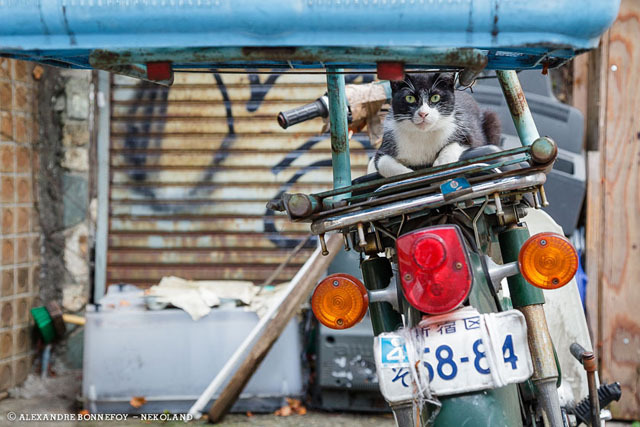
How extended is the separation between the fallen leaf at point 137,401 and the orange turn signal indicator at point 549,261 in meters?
3.03

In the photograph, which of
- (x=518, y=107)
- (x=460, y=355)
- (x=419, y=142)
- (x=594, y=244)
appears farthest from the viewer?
(x=594, y=244)

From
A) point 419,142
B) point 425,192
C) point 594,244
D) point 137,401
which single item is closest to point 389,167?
point 419,142

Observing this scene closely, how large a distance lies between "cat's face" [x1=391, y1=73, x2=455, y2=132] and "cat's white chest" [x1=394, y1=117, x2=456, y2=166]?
0.18 feet

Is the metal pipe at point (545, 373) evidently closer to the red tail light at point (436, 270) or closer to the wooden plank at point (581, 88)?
the red tail light at point (436, 270)

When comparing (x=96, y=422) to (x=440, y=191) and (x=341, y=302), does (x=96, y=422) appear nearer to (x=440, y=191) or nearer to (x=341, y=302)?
(x=341, y=302)

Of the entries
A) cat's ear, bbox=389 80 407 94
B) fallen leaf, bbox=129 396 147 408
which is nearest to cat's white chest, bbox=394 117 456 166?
cat's ear, bbox=389 80 407 94

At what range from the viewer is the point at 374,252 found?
1755 mm

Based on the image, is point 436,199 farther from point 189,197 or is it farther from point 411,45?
point 189,197

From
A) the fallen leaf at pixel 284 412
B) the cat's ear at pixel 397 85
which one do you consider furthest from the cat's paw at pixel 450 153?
the fallen leaf at pixel 284 412

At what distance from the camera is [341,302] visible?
1.61 metres

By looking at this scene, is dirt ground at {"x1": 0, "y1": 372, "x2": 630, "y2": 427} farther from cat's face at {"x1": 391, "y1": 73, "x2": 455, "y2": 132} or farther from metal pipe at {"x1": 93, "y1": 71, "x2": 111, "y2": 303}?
cat's face at {"x1": 391, "y1": 73, "x2": 455, "y2": 132}

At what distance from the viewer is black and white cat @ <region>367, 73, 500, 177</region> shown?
2158 mm

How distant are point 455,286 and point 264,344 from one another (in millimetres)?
2405

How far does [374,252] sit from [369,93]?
48.2 inches
